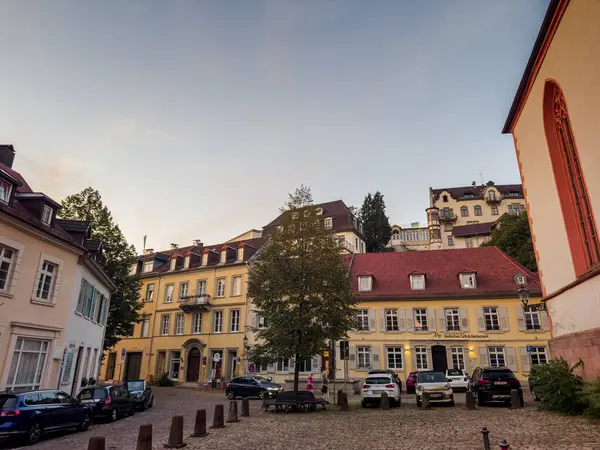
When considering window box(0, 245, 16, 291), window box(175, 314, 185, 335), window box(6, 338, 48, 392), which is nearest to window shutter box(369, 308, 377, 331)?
window box(175, 314, 185, 335)

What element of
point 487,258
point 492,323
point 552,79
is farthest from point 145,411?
point 487,258

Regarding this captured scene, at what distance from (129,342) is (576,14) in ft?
163

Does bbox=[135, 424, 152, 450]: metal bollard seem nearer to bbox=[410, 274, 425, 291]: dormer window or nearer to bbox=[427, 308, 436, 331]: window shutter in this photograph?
bbox=[427, 308, 436, 331]: window shutter

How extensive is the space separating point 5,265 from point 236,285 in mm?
28138

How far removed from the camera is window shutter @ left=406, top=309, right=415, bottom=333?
35.3 meters

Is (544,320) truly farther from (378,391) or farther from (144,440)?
(144,440)

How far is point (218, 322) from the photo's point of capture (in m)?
43.4

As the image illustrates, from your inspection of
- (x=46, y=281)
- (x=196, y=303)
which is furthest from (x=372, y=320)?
(x=46, y=281)

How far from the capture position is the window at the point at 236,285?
43.4 metres

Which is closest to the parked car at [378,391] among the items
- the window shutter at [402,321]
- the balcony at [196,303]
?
the window shutter at [402,321]

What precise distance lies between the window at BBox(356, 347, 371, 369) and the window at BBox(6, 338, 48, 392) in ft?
78.5

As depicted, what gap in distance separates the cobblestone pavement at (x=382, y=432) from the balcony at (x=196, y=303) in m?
26.3

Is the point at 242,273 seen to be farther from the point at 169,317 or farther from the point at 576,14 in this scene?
the point at 576,14

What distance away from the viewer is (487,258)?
38250mm
